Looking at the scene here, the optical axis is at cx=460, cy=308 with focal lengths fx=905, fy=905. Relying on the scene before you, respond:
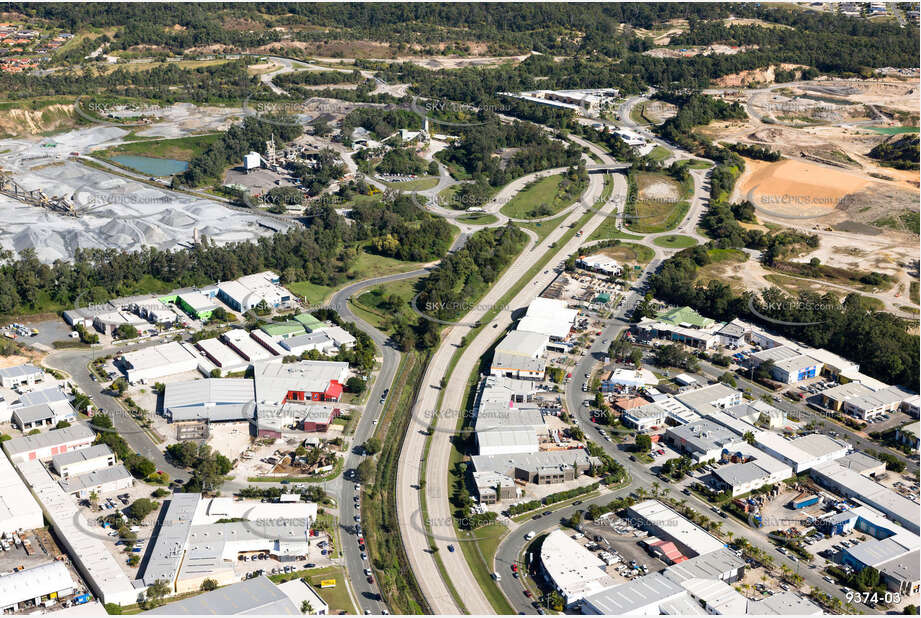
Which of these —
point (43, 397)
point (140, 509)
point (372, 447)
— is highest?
point (372, 447)

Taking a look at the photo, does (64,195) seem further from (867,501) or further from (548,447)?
(867,501)

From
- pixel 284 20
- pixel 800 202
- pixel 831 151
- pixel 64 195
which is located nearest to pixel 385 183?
pixel 64 195

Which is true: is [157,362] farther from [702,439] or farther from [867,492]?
[867,492]

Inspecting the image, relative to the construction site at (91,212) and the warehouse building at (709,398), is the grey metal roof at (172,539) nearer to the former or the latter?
the warehouse building at (709,398)

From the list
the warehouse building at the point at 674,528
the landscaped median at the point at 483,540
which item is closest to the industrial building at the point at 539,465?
the landscaped median at the point at 483,540

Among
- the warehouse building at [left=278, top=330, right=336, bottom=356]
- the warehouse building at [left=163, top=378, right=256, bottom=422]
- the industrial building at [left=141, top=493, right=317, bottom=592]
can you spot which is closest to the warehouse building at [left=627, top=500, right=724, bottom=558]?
the industrial building at [left=141, top=493, right=317, bottom=592]

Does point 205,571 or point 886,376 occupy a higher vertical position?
point 886,376

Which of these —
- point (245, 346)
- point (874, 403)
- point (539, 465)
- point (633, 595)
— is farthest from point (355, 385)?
point (874, 403)
